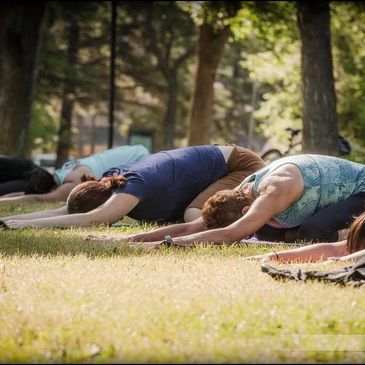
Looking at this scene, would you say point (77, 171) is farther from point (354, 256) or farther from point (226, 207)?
point (354, 256)

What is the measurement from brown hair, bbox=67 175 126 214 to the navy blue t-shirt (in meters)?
0.13

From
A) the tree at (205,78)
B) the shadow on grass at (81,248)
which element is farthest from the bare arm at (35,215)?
the tree at (205,78)

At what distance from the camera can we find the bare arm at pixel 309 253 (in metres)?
5.43

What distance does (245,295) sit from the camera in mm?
4219

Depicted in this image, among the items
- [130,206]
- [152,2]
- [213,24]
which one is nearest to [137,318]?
[130,206]

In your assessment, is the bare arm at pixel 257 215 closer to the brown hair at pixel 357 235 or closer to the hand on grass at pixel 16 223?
the brown hair at pixel 357 235

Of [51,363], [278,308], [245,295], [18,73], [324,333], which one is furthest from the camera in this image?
[18,73]

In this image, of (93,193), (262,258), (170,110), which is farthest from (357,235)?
(170,110)

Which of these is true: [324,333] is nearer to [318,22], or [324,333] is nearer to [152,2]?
[318,22]

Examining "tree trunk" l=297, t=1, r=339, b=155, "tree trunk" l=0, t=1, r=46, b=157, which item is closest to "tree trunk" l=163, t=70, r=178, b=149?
"tree trunk" l=0, t=1, r=46, b=157

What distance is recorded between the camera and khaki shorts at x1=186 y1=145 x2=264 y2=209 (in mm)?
8008

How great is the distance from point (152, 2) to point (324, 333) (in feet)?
83.6

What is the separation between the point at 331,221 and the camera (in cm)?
668

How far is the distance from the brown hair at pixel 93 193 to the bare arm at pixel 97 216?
16 cm
